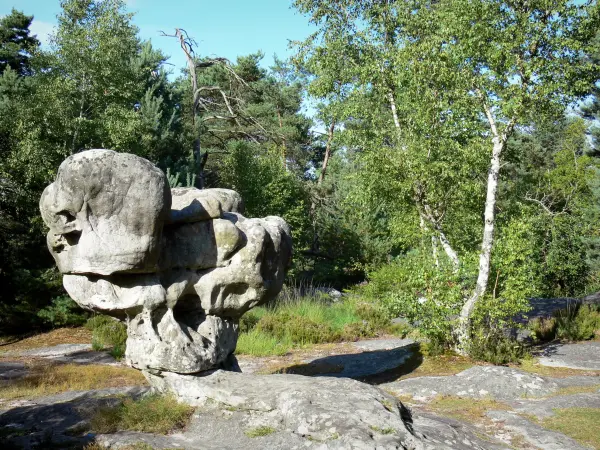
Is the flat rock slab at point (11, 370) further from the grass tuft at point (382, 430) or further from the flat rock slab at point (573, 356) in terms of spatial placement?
the flat rock slab at point (573, 356)

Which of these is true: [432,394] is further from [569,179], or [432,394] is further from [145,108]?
[569,179]

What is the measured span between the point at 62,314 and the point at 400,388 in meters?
10.7

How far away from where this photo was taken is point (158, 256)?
22.5 feet

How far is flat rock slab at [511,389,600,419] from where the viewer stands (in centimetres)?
792

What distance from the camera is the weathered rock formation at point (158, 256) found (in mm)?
6496

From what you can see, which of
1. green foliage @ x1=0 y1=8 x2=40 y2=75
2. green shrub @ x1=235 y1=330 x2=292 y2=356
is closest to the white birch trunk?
green shrub @ x1=235 y1=330 x2=292 y2=356

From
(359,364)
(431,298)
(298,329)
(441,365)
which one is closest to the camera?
(441,365)

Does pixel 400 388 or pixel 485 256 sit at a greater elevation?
pixel 485 256

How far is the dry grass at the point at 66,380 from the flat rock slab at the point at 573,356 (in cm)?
790

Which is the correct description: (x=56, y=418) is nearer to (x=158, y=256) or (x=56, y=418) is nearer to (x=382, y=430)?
(x=158, y=256)

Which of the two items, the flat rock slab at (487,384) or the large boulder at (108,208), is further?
the flat rock slab at (487,384)

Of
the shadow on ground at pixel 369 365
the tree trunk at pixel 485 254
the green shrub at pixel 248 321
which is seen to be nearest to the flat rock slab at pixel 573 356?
the tree trunk at pixel 485 254

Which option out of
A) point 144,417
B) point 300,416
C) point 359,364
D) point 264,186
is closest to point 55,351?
point 359,364

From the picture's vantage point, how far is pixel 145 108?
21.5 meters
